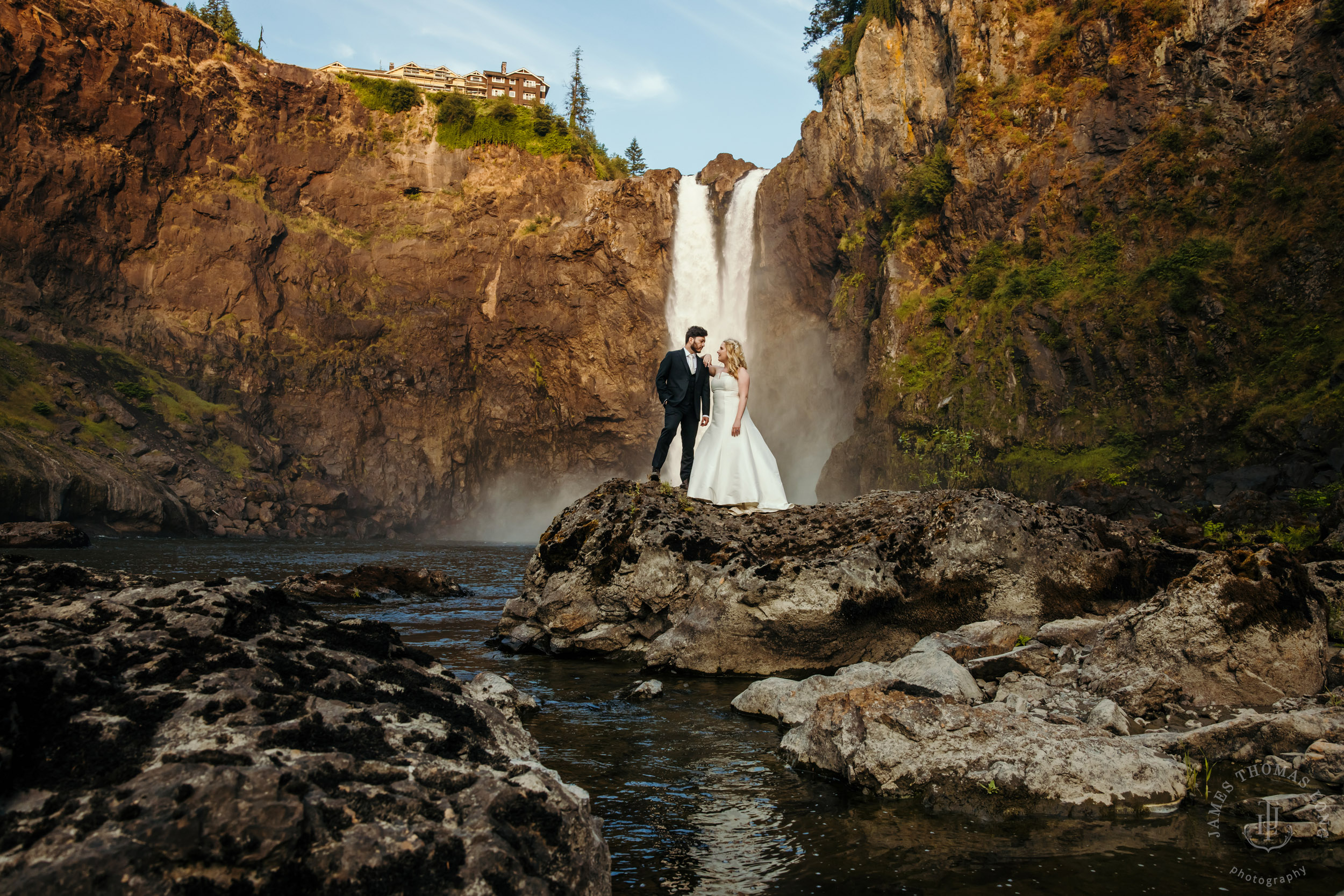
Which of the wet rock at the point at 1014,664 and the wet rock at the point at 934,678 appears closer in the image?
the wet rock at the point at 934,678

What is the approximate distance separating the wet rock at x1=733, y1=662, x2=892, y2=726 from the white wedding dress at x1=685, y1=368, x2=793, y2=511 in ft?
19.7

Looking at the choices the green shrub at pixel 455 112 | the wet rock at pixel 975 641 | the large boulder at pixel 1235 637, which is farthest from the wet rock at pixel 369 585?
the green shrub at pixel 455 112

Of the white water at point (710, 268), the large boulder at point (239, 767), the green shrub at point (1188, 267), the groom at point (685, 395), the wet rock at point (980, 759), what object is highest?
the white water at point (710, 268)

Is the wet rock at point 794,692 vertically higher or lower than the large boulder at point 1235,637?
lower

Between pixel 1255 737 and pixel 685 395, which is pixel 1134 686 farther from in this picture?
pixel 685 395

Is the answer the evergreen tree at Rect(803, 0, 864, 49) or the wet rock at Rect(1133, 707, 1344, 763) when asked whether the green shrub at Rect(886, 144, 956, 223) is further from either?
the wet rock at Rect(1133, 707, 1344, 763)

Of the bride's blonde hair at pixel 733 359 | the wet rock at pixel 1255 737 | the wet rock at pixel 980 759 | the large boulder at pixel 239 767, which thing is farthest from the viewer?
the bride's blonde hair at pixel 733 359

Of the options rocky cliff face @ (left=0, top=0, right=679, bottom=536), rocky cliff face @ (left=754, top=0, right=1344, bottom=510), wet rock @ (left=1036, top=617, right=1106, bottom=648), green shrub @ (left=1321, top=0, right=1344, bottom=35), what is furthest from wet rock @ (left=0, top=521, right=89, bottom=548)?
green shrub @ (left=1321, top=0, right=1344, bottom=35)

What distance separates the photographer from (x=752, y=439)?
1360 centimetres

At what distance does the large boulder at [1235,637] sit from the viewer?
6.36 metres

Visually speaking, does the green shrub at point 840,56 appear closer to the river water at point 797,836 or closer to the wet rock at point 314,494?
the wet rock at point 314,494

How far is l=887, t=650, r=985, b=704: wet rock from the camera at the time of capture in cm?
595

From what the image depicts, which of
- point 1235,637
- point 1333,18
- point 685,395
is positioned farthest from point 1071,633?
point 1333,18

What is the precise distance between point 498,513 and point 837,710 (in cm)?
4940
